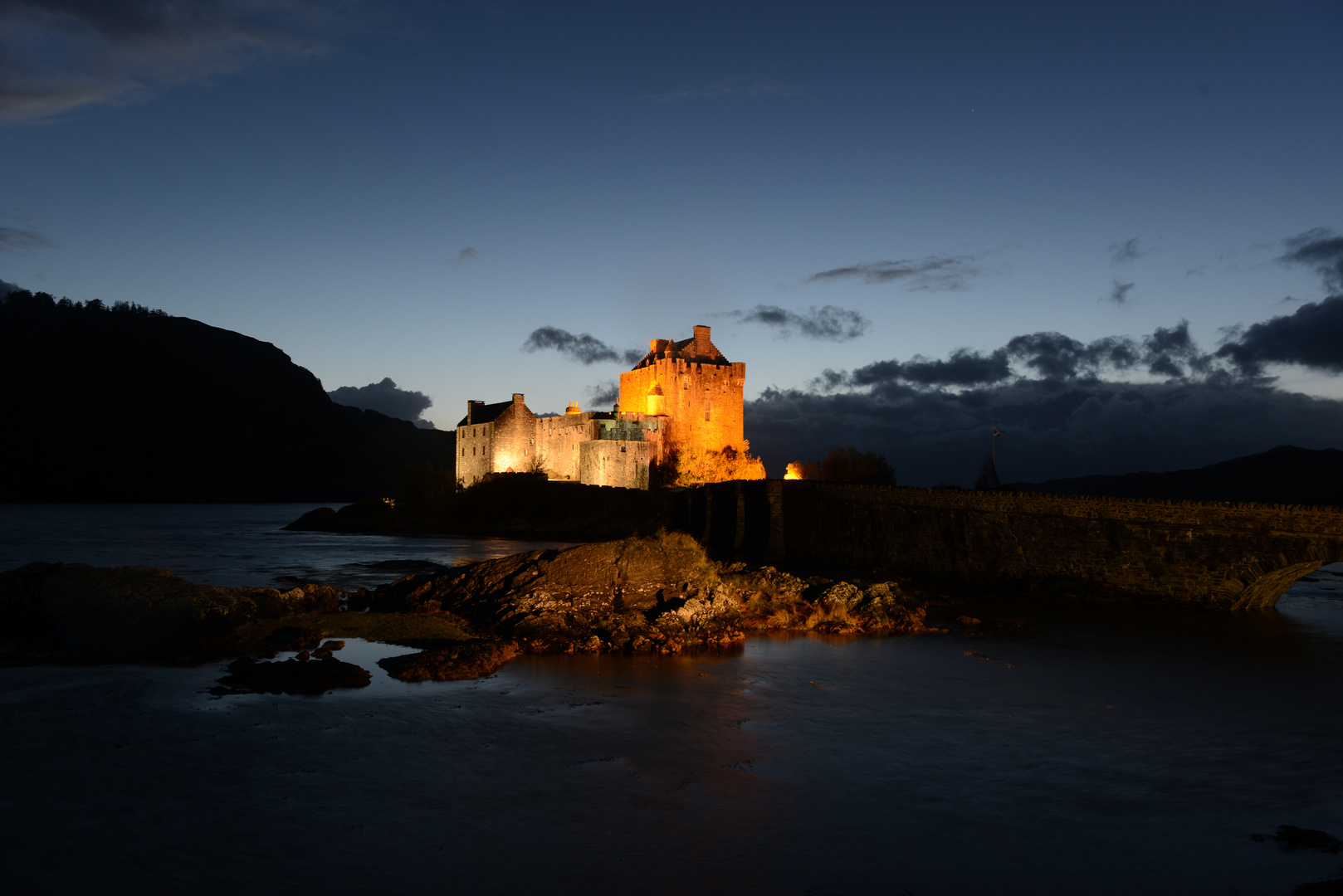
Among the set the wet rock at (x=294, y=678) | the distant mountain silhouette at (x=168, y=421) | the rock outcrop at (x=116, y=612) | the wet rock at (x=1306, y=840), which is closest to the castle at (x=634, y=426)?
the rock outcrop at (x=116, y=612)

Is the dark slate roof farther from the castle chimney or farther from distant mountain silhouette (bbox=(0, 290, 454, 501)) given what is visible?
distant mountain silhouette (bbox=(0, 290, 454, 501))

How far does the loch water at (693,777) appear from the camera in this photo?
313 inches

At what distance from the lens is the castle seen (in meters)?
52.2

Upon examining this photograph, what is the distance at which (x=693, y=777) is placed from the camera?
412 inches

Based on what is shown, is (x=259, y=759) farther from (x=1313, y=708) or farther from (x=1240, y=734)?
(x=1313, y=708)

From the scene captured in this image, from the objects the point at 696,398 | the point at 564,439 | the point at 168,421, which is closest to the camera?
the point at 564,439

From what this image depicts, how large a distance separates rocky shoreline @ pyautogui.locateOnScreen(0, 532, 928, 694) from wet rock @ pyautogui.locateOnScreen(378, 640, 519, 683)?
3 centimetres

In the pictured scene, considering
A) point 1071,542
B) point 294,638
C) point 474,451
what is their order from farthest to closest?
point 474,451
point 1071,542
point 294,638

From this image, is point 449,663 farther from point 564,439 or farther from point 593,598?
point 564,439

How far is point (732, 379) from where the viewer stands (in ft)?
187

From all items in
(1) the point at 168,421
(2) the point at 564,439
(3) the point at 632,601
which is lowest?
(3) the point at 632,601

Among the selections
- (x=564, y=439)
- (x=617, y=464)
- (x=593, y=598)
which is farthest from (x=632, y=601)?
(x=564, y=439)

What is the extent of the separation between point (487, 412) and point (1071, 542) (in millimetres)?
42873

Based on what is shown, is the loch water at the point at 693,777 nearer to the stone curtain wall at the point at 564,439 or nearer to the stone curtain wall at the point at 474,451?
the stone curtain wall at the point at 564,439
